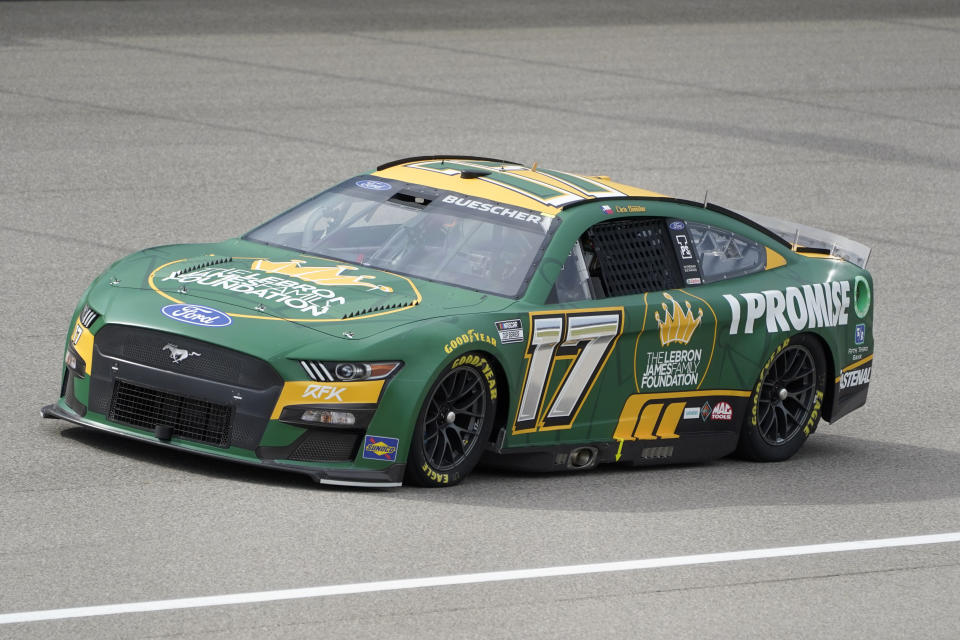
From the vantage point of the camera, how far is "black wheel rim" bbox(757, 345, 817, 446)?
9633mm

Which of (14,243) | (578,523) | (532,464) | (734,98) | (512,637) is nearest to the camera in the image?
(512,637)

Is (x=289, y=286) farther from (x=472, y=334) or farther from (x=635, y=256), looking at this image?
(x=635, y=256)

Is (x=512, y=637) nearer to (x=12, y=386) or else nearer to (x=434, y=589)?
(x=434, y=589)

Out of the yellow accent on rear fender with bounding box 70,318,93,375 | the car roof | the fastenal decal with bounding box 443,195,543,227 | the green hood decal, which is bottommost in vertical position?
the yellow accent on rear fender with bounding box 70,318,93,375

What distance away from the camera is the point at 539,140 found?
59.2 ft

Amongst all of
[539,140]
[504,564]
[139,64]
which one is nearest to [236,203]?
[539,140]

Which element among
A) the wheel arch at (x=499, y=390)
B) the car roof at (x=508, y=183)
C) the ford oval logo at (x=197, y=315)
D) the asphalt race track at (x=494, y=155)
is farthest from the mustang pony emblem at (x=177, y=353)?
the car roof at (x=508, y=183)

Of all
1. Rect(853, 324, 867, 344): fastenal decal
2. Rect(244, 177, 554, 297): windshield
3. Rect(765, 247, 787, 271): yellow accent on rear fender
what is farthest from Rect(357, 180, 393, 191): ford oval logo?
Rect(853, 324, 867, 344): fastenal decal

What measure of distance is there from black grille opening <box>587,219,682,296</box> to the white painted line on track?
1.75 meters

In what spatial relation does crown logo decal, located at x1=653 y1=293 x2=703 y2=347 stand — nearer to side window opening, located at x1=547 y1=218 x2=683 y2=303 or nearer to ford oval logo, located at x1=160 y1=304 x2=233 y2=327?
side window opening, located at x1=547 y1=218 x2=683 y2=303

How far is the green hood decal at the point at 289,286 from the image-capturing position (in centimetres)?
776

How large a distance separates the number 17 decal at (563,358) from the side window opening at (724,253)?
96cm

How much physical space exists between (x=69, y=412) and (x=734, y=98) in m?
14.4

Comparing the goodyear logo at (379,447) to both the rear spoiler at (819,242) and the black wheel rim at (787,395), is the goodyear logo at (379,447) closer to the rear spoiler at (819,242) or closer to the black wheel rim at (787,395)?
the black wheel rim at (787,395)
